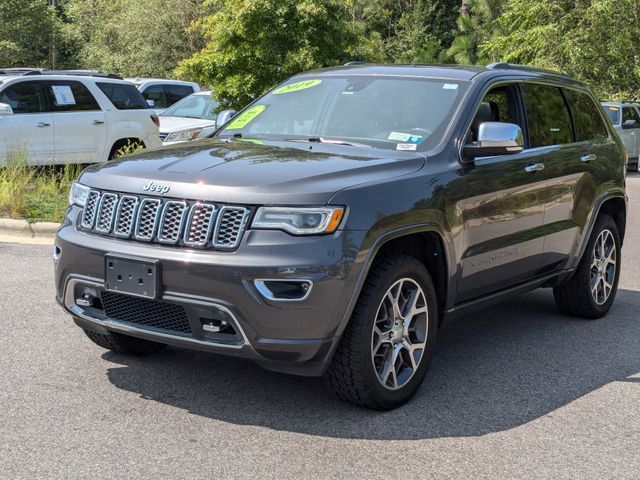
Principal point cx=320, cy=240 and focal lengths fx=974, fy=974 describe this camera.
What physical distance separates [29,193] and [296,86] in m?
6.28

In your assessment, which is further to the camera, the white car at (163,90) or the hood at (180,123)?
the white car at (163,90)

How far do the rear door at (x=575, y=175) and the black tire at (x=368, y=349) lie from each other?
67.9 inches

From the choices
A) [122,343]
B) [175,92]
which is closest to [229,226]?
[122,343]

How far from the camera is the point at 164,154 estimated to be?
5340 mm

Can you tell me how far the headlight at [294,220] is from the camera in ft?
14.9

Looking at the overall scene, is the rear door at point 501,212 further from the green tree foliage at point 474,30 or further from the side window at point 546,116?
the green tree foliage at point 474,30

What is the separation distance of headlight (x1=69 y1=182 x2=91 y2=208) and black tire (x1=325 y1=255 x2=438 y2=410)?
157 centimetres

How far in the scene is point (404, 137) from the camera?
223 inches

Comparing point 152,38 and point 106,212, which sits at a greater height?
point 106,212

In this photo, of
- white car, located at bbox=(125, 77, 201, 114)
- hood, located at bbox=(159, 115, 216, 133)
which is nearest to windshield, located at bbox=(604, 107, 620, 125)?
white car, located at bbox=(125, 77, 201, 114)

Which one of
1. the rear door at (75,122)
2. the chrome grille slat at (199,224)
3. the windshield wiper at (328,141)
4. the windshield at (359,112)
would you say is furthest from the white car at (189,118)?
the chrome grille slat at (199,224)

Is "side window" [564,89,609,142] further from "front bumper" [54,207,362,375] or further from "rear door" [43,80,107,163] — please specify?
"rear door" [43,80,107,163]

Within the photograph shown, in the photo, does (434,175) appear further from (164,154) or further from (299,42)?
(299,42)

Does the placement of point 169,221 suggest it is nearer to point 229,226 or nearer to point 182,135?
point 229,226
